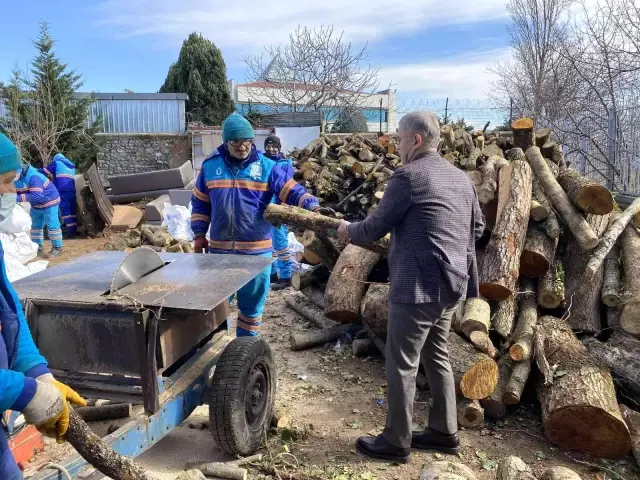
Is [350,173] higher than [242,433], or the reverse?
[350,173]

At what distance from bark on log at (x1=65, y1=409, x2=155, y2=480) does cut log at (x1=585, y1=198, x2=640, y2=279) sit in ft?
12.7

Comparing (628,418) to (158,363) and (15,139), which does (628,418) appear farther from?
(15,139)

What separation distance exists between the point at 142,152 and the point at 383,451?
1727 cm

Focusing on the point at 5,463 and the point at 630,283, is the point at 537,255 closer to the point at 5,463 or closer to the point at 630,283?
the point at 630,283

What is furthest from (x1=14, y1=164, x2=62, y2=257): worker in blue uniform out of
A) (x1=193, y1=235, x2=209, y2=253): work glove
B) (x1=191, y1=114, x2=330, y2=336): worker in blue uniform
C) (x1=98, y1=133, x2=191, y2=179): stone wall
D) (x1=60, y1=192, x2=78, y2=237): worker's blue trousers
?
(x1=98, y1=133, x2=191, y2=179): stone wall

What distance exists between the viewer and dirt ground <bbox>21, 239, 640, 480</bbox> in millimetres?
3303

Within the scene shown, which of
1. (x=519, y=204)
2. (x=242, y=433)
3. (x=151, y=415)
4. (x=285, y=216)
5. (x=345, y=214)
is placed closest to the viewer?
(x=151, y=415)

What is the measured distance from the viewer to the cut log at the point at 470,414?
3758mm

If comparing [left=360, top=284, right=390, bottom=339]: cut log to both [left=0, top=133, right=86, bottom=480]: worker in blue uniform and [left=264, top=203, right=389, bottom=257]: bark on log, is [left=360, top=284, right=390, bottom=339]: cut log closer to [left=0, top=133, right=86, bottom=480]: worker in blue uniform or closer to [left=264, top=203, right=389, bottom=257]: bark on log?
[left=264, top=203, right=389, bottom=257]: bark on log

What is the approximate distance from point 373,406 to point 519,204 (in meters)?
2.32

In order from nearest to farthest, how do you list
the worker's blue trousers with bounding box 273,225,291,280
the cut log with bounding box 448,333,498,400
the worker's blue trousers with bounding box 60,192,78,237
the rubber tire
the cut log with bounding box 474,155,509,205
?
1. the rubber tire
2. the cut log with bounding box 448,333,498,400
3. the cut log with bounding box 474,155,509,205
4. the worker's blue trousers with bounding box 273,225,291,280
5. the worker's blue trousers with bounding box 60,192,78,237

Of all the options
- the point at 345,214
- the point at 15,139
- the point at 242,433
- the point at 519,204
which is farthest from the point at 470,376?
the point at 15,139

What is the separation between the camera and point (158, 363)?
269 cm

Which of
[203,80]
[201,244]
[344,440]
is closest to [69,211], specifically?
[201,244]
